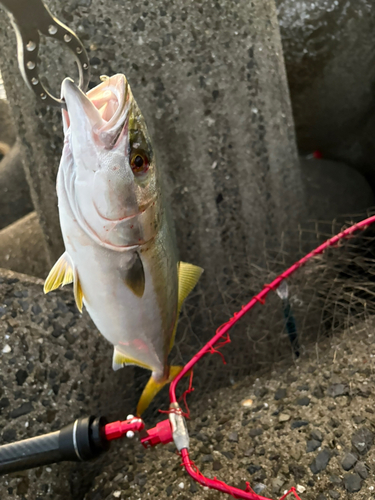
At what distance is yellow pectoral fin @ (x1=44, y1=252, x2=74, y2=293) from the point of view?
0.42 m

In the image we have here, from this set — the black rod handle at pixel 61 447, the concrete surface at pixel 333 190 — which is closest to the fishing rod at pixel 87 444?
the black rod handle at pixel 61 447

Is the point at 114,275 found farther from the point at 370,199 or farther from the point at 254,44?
the point at 370,199

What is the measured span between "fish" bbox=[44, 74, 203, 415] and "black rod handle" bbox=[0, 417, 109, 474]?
0.10 meters

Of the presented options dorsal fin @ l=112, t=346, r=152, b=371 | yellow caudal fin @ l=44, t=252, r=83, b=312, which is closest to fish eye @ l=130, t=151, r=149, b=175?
yellow caudal fin @ l=44, t=252, r=83, b=312

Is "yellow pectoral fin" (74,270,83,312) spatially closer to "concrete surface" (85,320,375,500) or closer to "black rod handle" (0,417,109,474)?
"black rod handle" (0,417,109,474)

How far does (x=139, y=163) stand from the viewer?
376 mm

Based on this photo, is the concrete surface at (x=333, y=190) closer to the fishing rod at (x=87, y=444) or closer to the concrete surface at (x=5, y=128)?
the fishing rod at (x=87, y=444)

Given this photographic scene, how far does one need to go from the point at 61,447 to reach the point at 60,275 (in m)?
0.21

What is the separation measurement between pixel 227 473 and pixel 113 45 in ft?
2.48

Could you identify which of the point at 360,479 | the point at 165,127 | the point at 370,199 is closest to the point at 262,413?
the point at 360,479

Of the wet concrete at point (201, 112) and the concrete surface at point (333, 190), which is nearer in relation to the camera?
the wet concrete at point (201, 112)

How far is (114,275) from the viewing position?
1.31ft

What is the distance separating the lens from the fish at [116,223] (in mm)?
343

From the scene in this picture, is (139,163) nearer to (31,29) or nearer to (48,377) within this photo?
(31,29)
